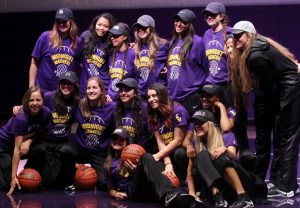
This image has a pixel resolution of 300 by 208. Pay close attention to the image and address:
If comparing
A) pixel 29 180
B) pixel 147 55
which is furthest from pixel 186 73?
pixel 29 180

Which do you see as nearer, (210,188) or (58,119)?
(210,188)

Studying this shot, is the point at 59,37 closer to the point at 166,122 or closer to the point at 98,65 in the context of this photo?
the point at 98,65

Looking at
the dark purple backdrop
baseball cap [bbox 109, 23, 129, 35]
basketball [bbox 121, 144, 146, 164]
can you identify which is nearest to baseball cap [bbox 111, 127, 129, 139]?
basketball [bbox 121, 144, 146, 164]

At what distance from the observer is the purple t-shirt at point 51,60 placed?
682 centimetres

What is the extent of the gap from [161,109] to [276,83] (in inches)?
43.8

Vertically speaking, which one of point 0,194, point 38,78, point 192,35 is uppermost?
point 192,35

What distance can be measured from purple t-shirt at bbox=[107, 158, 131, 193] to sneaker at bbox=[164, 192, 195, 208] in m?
0.64

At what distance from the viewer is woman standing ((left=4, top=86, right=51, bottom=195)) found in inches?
246

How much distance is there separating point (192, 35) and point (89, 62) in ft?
3.77

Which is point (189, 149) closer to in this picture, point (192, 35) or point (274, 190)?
point (274, 190)

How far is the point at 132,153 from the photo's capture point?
568 cm

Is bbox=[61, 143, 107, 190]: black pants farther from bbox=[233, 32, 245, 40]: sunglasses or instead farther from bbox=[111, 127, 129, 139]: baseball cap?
bbox=[233, 32, 245, 40]: sunglasses

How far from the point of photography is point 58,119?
649 cm

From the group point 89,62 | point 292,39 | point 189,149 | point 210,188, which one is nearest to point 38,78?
point 89,62
